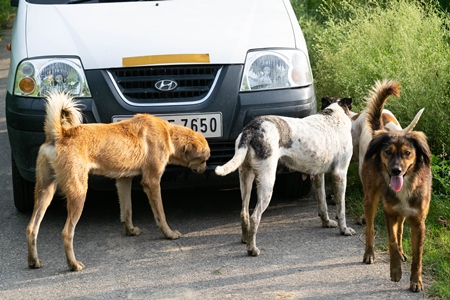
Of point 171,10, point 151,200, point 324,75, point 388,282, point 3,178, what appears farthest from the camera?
point 324,75

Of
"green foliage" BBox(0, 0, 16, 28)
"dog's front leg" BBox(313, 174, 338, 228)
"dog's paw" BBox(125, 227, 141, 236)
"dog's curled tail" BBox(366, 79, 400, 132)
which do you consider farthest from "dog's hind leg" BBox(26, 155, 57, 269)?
"green foliage" BBox(0, 0, 16, 28)

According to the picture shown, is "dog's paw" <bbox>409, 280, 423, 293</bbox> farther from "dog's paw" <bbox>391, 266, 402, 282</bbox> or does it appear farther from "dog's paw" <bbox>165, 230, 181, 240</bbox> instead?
"dog's paw" <bbox>165, 230, 181, 240</bbox>

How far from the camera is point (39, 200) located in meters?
5.81

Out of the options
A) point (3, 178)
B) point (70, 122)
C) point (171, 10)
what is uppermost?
point (171, 10)

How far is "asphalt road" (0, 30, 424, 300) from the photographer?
5.29m

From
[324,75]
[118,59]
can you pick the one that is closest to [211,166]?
[118,59]

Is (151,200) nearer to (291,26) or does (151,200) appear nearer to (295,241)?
(295,241)

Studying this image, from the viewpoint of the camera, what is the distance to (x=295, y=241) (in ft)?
20.3

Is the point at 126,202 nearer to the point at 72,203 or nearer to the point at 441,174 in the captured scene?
the point at 72,203

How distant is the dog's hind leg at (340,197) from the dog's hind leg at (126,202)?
1.50 meters

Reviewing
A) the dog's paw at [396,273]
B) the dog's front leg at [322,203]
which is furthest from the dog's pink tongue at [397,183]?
the dog's front leg at [322,203]

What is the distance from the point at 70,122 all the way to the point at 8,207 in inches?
65.8

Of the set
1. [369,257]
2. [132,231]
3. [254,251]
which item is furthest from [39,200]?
[369,257]

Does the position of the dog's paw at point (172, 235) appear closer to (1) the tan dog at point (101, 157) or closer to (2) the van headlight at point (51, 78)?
(1) the tan dog at point (101, 157)
